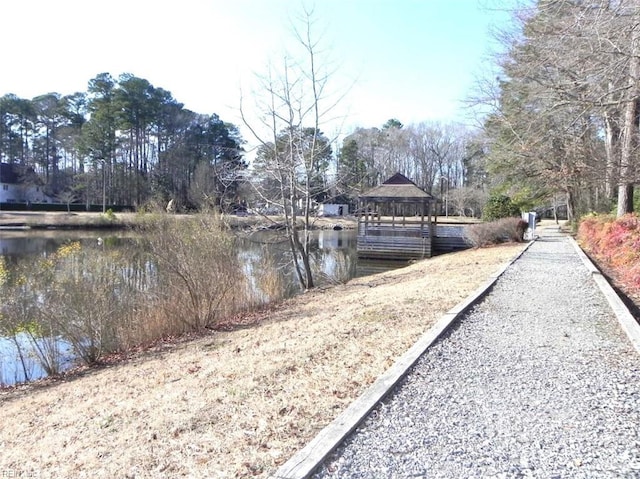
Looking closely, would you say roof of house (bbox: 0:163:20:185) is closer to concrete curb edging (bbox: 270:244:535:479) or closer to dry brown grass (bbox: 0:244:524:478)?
dry brown grass (bbox: 0:244:524:478)

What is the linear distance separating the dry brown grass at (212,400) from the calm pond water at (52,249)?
884mm

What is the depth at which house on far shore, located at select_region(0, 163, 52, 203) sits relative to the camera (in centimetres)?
5350

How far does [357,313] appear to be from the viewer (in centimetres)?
777

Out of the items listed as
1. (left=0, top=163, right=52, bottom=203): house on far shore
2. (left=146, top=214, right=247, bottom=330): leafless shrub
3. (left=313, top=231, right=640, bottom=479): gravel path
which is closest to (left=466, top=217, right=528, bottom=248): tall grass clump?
(left=146, top=214, right=247, bottom=330): leafless shrub

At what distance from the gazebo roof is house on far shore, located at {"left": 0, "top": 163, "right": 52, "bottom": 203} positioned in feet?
149

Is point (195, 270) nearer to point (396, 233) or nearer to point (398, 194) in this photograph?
point (396, 233)

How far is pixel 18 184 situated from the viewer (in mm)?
54469

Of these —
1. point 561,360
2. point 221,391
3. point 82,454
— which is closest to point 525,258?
point 561,360

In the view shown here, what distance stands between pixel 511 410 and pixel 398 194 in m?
22.9

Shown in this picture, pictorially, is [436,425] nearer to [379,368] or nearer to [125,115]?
[379,368]

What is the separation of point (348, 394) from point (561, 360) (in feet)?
7.30

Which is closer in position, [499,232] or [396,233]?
[499,232]

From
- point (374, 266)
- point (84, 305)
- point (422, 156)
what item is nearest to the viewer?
point (84, 305)

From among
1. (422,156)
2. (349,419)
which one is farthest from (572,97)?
(422,156)
